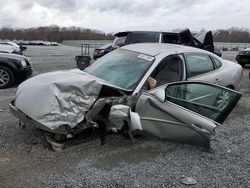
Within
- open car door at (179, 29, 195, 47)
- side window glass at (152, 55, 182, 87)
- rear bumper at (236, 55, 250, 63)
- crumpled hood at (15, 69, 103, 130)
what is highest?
open car door at (179, 29, 195, 47)

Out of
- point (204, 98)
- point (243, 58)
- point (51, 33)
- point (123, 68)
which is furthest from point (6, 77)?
point (51, 33)

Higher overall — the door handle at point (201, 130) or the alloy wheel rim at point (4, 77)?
the door handle at point (201, 130)

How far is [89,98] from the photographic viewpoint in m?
4.03


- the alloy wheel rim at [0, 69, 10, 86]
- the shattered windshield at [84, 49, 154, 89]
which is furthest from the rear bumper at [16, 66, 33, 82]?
the shattered windshield at [84, 49, 154, 89]

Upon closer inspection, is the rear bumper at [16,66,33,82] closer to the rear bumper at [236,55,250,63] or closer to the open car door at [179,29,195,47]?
the open car door at [179,29,195,47]

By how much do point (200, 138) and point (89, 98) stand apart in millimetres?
1658

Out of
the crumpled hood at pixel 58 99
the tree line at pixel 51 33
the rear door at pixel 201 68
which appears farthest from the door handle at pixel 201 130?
the tree line at pixel 51 33

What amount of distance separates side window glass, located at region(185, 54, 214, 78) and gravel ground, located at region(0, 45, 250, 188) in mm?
1291

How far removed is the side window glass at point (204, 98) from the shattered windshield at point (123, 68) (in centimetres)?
60

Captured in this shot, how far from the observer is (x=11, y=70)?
27.9ft

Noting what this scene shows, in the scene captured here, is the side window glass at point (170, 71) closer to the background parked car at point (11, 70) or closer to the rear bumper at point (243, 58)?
the background parked car at point (11, 70)

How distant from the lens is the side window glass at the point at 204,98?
4.13 metres

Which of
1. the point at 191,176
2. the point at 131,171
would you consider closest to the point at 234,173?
the point at 191,176

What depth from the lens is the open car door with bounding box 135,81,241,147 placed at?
412 cm
